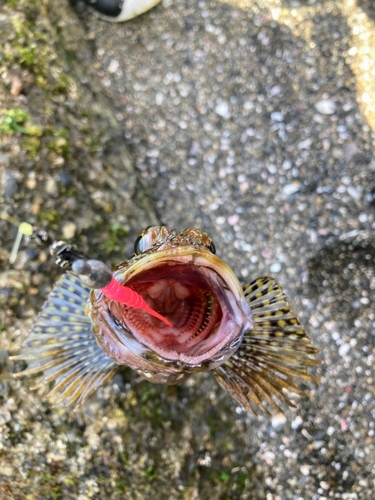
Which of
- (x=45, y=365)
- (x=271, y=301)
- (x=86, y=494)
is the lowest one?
(x=86, y=494)

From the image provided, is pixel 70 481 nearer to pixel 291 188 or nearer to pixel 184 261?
pixel 184 261

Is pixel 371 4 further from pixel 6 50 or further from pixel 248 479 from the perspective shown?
pixel 248 479

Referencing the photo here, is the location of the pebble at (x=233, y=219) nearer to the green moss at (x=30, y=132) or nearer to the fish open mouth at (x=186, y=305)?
the green moss at (x=30, y=132)

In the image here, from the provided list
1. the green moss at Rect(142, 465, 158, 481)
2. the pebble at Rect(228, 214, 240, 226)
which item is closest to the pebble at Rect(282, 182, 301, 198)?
the pebble at Rect(228, 214, 240, 226)

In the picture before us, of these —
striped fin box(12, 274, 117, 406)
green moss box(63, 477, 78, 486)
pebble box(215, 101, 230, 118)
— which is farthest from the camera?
pebble box(215, 101, 230, 118)

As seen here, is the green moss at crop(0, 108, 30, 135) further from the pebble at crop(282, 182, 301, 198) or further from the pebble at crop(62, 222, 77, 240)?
the pebble at crop(282, 182, 301, 198)

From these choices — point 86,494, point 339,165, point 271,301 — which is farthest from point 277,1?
point 86,494
